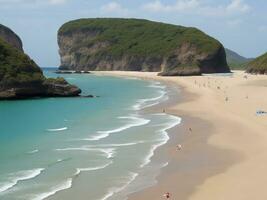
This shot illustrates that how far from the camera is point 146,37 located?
178 metres

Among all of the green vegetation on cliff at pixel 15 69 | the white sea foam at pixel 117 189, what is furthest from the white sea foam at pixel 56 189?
the green vegetation on cliff at pixel 15 69

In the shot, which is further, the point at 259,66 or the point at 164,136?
the point at 259,66

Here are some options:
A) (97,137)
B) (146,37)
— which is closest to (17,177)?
(97,137)

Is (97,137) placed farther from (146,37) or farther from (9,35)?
(146,37)

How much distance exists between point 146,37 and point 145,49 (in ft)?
42.6

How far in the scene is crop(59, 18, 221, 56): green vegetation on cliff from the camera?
155 metres

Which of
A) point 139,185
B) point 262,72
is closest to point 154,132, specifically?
point 139,185

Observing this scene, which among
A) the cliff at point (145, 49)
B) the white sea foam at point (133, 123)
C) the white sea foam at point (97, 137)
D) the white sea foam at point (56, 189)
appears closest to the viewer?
the white sea foam at point (56, 189)

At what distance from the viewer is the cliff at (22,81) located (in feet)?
187

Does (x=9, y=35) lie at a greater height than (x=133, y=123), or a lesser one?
greater

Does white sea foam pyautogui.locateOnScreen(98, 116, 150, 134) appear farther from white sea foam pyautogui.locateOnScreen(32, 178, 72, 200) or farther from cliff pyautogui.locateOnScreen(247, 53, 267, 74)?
cliff pyautogui.locateOnScreen(247, 53, 267, 74)

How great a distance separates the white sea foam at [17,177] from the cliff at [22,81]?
3642cm

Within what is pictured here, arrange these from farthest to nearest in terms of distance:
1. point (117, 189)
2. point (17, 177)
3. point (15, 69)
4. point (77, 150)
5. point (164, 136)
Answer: point (15, 69) → point (164, 136) → point (77, 150) → point (17, 177) → point (117, 189)

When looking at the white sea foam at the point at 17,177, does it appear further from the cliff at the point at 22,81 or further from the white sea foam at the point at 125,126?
the cliff at the point at 22,81
